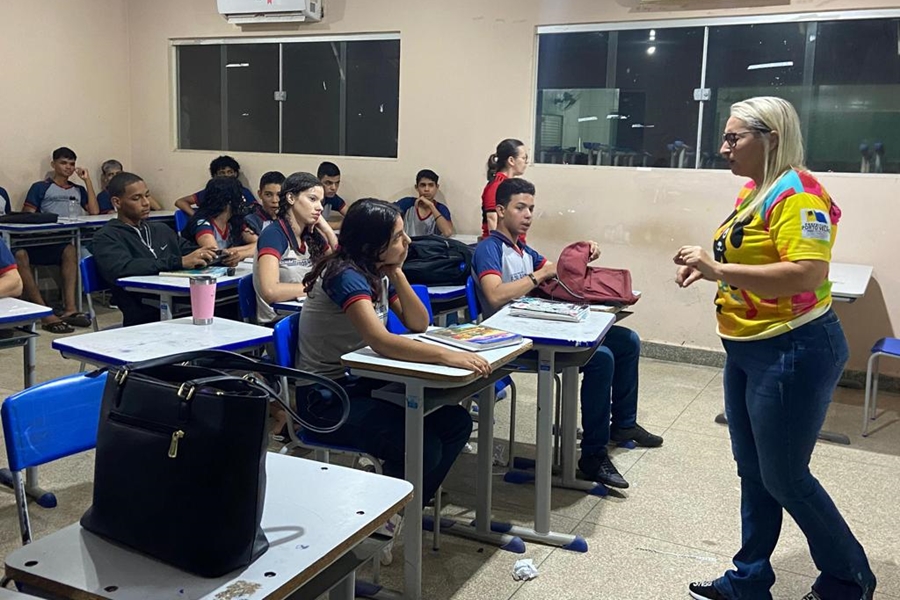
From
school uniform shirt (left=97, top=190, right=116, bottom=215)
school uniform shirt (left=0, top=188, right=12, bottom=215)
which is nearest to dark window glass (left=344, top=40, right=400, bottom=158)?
school uniform shirt (left=97, top=190, right=116, bottom=215)

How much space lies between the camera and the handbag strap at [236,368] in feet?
3.83

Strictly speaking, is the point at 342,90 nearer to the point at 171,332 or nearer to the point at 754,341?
the point at 171,332

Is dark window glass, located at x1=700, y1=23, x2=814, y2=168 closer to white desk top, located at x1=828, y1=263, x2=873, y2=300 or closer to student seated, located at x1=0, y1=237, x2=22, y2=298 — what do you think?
white desk top, located at x1=828, y1=263, x2=873, y2=300

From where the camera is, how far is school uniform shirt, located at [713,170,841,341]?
77.7 inches

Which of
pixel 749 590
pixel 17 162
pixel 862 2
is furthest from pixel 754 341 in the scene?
pixel 17 162

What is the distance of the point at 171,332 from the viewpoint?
2682 millimetres

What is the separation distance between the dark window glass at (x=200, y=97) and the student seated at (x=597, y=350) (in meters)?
4.51

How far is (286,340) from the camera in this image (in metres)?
Answer: 2.56

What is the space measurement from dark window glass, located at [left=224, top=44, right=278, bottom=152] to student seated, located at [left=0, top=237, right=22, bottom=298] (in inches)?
158

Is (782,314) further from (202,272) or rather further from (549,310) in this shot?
(202,272)

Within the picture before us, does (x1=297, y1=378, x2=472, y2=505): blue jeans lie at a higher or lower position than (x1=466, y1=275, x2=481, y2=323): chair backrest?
lower

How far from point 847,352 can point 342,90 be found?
528 cm

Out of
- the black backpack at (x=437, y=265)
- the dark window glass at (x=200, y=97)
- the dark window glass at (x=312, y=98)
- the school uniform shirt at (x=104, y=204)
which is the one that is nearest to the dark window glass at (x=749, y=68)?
the black backpack at (x=437, y=265)

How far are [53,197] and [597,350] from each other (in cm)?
522
